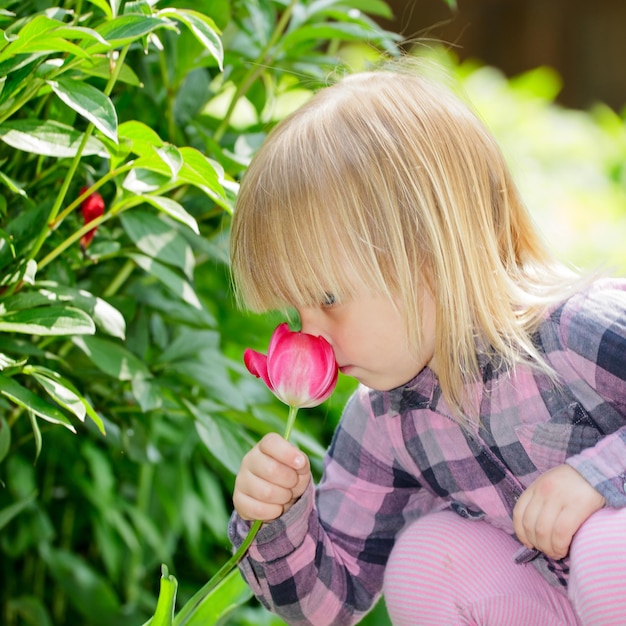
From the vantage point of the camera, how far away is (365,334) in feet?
2.84

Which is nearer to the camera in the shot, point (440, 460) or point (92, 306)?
point (92, 306)

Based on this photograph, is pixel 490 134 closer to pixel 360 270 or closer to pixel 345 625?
pixel 360 270

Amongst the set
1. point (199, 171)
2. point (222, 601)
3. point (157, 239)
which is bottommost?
point (222, 601)

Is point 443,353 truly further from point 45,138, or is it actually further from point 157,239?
point 45,138

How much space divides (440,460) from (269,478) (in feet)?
0.71

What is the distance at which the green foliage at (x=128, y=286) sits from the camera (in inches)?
30.1

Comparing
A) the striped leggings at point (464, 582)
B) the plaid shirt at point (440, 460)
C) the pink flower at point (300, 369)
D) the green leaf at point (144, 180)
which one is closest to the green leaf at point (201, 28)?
the green leaf at point (144, 180)

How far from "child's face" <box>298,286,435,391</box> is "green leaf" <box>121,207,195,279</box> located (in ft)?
0.47

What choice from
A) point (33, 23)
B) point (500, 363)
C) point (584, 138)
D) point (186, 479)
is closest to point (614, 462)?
point (500, 363)

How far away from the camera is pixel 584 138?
9.63ft

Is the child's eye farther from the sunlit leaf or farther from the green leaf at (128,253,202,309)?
the sunlit leaf

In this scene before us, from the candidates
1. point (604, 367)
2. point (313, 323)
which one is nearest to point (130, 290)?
point (313, 323)

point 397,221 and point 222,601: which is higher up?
point 397,221

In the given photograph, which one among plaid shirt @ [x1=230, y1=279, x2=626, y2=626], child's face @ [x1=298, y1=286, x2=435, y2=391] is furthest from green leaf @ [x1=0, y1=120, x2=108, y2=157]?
plaid shirt @ [x1=230, y1=279, x2=626, y2=626]
